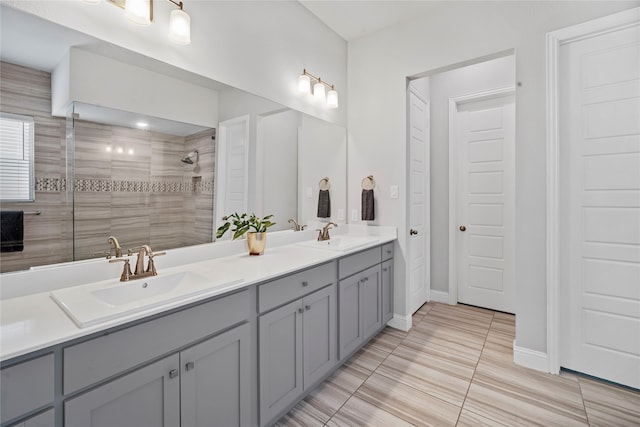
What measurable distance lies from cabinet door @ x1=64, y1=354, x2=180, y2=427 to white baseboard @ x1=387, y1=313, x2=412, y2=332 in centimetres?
213

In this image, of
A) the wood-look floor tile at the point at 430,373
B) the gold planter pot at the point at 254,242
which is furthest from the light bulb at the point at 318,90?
the wood-look floor tile at the point at 430,373

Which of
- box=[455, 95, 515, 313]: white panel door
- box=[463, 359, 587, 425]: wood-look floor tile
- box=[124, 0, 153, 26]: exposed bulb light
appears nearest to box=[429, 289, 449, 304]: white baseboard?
box=[455, 95, 515, 313]: white panel door

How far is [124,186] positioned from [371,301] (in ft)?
6.21

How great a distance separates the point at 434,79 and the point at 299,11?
5.98 feet

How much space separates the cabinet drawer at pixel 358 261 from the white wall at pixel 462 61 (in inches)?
16.5

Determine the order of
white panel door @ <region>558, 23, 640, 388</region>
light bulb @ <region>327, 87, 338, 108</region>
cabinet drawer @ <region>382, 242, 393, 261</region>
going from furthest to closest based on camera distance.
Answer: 1. light bulb @ <region>327, 87, 338, 108</region>
2. cabinet drawer @ <region>382, 242, 393, 261</region>
3. white panel door @ <region>558, 23, 640, 388</region>

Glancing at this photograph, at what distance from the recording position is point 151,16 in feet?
4.94

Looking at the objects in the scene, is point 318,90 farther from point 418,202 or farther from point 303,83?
point 418,202

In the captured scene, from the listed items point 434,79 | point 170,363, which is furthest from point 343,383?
point 434,79

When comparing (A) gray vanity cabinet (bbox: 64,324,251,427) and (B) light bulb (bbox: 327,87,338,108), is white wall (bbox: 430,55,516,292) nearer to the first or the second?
(B) light bulb (bbox: 327,87,338,108)

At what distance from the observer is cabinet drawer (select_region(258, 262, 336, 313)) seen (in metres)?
1.50

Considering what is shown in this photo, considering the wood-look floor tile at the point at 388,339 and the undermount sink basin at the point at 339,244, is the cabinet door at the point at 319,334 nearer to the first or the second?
the undermount sink basin at the point at 339,244

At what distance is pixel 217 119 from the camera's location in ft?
6.24

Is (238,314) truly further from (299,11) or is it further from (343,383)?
(299,11)
